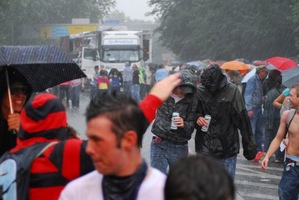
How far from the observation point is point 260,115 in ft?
47.3

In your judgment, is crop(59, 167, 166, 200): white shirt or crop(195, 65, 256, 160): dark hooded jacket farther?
crop(195, 65, 256, 160): dark hooded jacket

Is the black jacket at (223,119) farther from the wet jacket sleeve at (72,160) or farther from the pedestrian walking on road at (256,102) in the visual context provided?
the pedestrian walking on road at (256,102)

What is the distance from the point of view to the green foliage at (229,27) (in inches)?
1633

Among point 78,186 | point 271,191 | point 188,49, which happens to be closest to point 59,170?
point 78,186

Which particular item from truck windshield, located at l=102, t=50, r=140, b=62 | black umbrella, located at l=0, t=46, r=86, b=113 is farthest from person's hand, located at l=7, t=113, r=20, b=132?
truck windshield, located at l=102, t=50, r=140, b=62

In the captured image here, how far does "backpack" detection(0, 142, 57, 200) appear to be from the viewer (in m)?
3.21

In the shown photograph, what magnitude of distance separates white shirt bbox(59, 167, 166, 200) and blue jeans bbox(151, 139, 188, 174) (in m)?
4.74

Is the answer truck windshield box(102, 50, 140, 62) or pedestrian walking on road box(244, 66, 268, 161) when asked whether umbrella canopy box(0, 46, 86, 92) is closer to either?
pedestrian walking on road box(244, 66, 268, 161)

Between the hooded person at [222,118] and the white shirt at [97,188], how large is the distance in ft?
14.8

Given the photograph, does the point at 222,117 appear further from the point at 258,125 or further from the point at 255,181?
the point at 258,125

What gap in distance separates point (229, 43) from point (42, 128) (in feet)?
146

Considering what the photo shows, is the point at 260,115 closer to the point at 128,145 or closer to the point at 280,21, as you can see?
the point at 128,145

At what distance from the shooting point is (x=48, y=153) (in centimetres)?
321

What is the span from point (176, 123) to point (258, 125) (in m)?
7.22
